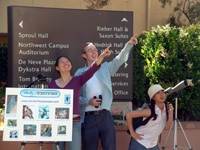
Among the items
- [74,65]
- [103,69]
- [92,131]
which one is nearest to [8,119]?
[92,131]

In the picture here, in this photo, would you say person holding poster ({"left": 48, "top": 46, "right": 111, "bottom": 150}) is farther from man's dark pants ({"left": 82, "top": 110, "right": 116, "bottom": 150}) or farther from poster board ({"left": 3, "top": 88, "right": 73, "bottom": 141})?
poster board ({"left": 3, "top": 88, "right": 73, "bottom": 141})

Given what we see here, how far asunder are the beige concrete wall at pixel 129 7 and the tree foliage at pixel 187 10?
1.59 feet

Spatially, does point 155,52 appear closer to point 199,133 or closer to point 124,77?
point 124,77

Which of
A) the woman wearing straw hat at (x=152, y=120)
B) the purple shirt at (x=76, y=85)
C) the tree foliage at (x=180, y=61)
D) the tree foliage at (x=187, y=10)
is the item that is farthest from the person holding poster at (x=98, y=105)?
the tree foliage at (x=187, y=10)

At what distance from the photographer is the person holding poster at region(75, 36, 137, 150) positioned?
Result: 195 inches

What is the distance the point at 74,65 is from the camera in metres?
6.10

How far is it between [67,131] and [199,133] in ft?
10.2

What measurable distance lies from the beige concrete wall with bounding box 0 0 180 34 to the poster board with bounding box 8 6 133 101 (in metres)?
8.09

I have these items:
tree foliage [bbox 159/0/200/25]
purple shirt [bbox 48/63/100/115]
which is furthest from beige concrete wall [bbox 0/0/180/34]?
purple shirt [bbox 48/63/100/115]

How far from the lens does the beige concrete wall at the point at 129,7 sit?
1383 centimetres

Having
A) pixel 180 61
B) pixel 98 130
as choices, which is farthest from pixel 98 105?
pixel 180 61

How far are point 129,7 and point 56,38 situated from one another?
29.2 ft

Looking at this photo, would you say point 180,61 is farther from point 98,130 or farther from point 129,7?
point 129,7

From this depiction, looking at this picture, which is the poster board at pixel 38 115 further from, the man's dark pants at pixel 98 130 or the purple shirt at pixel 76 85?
the man's dark pants at pixel 98 130
